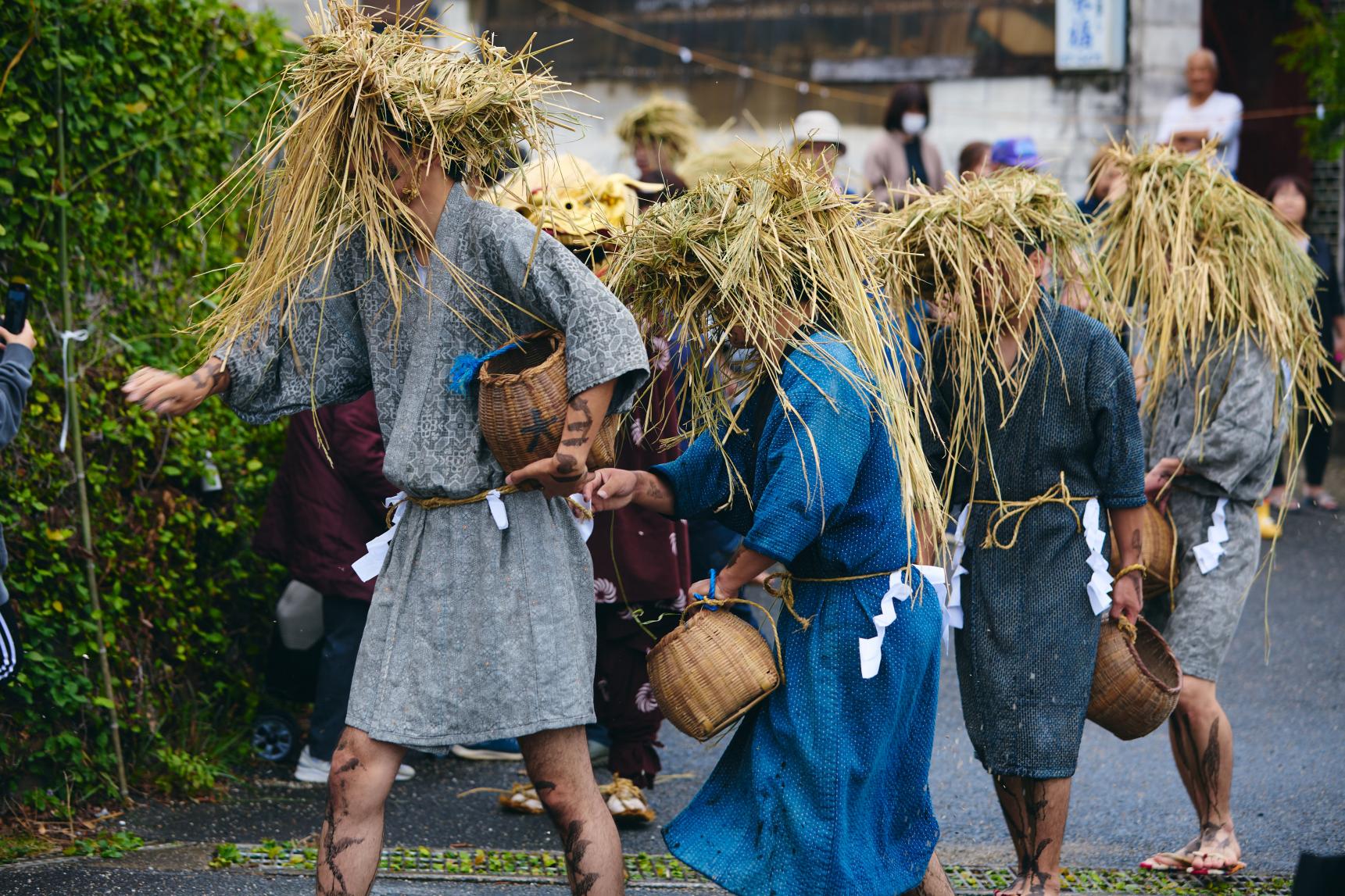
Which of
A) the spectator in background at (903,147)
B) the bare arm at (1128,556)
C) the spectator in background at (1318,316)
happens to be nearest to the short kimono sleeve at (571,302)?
the bare arm at (1128,556)

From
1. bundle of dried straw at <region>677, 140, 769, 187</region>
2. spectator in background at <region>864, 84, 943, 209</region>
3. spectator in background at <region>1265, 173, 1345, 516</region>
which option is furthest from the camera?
spectator in background at <region>864, 84, 943, 209</region>

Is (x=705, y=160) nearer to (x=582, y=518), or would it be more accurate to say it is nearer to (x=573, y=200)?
(x=573, y=200)

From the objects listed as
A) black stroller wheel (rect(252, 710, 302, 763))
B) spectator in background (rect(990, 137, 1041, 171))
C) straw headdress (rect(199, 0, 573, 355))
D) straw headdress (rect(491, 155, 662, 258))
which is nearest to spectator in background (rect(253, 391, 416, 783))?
black stroller wheel (rect(252, 710, 302, 763))

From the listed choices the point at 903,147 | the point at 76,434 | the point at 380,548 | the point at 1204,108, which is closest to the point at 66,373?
the point at 76,434

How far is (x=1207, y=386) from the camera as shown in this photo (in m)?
4.36

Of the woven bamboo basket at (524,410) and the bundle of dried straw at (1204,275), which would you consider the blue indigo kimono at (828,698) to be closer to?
the woven bamboo basket at (524,410)

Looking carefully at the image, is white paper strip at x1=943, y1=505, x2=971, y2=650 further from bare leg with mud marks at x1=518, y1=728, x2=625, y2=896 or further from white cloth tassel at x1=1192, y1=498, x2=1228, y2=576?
bare leg with mud marks at x1=518, y1=728, x2=625, y2=896

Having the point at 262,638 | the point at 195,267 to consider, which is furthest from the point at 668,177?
the point at 262,638

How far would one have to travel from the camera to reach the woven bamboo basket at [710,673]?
3.10 m

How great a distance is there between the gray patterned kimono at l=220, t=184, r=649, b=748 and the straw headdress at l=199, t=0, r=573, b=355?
9 centimetres

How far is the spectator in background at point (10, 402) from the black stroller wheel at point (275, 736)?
137 cm

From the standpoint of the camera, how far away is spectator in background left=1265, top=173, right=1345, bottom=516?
6.27 meters

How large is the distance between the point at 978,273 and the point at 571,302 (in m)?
1.17

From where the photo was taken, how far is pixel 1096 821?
4.71m
